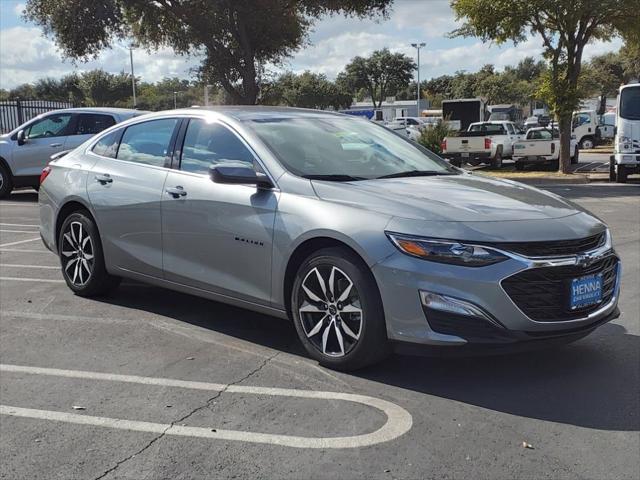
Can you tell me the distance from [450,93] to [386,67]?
12490 mm

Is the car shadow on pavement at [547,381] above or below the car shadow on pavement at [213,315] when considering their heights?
below

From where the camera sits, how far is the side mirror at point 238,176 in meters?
4.53

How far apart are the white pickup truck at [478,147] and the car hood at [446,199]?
19388 millimetres

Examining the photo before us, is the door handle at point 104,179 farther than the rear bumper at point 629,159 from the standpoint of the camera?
No

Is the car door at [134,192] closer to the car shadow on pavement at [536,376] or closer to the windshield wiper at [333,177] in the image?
the car shadow on pavement at [536,376]

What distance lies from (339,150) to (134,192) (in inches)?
68.8

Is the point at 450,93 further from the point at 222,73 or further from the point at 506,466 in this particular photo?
the point at 506,466

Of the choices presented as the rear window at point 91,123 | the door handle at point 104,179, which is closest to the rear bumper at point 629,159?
the rear window at point 91,123

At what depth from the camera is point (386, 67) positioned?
7919cm

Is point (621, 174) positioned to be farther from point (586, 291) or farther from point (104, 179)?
→ point (104, 179)

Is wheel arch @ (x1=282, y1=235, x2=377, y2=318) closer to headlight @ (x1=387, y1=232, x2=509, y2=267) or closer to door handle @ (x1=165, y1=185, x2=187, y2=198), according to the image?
headlight @ (x1=387, y1=232, x2=509, y2=267)

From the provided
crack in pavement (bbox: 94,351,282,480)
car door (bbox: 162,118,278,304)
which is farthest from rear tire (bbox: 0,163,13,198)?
crack in pavement (bbox: 94,351,282,480)

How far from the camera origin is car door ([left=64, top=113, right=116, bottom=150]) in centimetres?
1348

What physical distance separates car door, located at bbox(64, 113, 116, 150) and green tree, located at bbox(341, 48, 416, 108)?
218 feet
